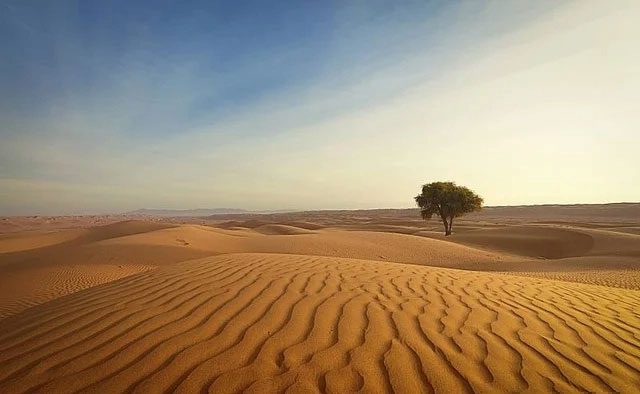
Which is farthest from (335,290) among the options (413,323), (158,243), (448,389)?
(158,243)

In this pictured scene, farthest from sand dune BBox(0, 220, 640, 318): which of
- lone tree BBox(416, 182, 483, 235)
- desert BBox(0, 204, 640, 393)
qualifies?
desert BBox(0, 204, 640, 393)

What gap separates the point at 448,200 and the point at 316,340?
92.8 feet

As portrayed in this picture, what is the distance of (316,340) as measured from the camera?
3.44m

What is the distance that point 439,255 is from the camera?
17938mm

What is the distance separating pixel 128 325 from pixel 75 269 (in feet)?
36.5

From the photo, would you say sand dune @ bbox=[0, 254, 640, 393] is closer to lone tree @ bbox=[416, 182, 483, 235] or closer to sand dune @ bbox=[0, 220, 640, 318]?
sand dune @ bbox=[0, 220, 640, 318]

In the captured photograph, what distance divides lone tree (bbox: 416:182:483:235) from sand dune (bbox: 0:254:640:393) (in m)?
24.7

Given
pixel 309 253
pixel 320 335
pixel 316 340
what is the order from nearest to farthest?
pixel 316 340
pixel 320 335
pixel 309 253

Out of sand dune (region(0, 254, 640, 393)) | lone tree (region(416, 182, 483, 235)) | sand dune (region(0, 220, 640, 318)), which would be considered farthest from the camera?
lone tree (region(416, 182, 483, 235))

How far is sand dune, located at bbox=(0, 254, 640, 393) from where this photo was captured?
2.78 metres

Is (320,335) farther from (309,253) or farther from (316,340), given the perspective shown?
(309,253)

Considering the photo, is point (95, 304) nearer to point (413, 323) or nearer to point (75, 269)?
point (413, 323)

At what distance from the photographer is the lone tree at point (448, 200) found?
29172mm

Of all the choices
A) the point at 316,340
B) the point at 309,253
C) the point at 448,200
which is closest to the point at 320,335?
the point at 316,340
